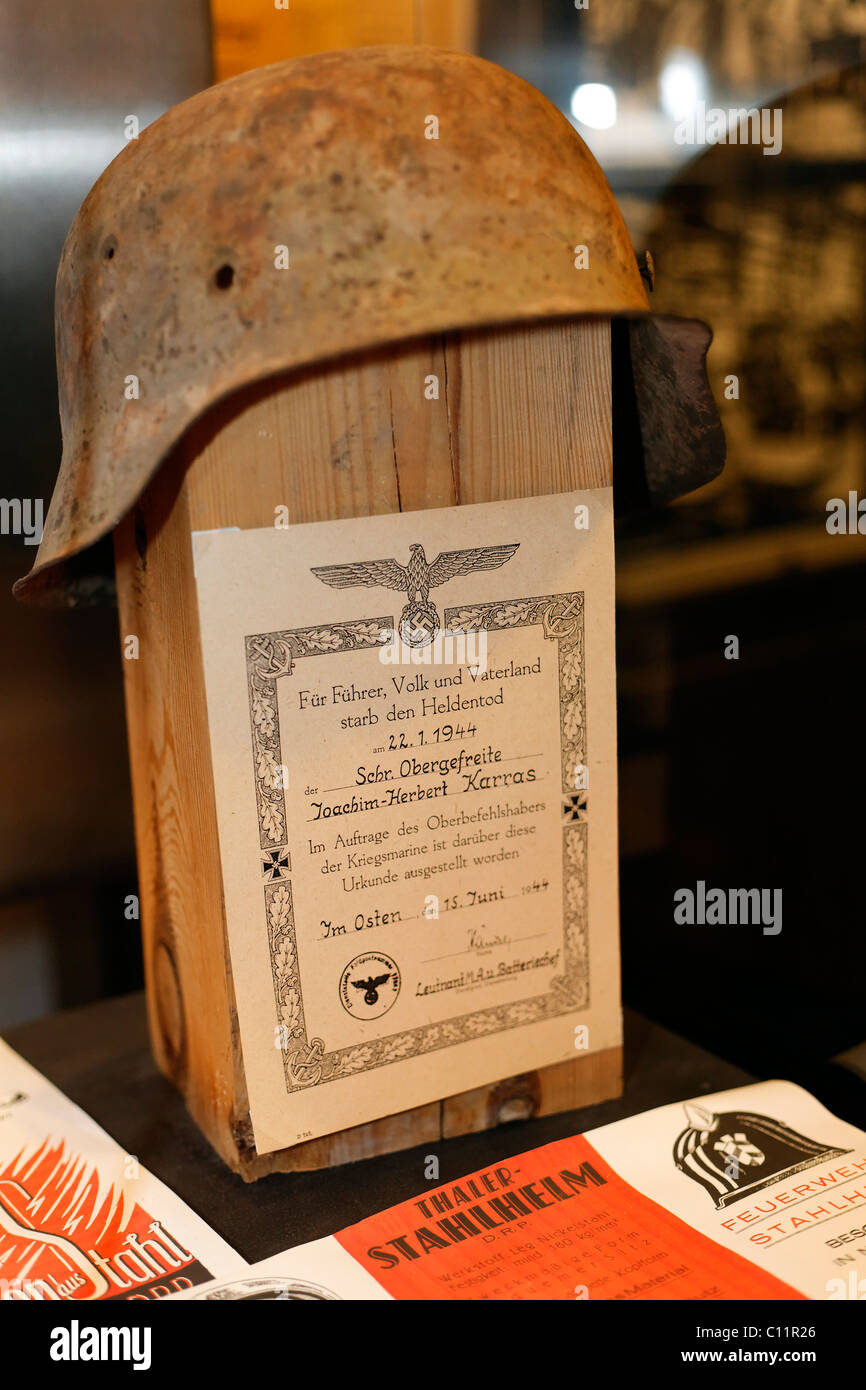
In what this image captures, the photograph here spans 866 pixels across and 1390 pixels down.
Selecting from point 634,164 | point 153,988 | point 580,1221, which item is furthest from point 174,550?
point 634,164

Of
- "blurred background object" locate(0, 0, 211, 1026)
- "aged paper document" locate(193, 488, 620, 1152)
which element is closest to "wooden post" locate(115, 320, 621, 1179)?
"aged paper document" locate(193, 488, 620, 1152)

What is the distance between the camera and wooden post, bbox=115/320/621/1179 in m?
0.80

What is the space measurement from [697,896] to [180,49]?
1.14m

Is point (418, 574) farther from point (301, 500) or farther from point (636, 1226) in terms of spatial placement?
point (636, 1226)

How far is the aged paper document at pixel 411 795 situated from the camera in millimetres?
823

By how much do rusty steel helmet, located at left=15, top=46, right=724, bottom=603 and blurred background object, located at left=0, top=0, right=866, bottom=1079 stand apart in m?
0.41

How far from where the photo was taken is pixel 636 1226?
2.66 feet

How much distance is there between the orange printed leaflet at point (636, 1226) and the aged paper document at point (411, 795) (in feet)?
0.33

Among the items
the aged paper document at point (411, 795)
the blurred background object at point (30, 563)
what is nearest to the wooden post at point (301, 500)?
the aged paper document at point (411, 795)

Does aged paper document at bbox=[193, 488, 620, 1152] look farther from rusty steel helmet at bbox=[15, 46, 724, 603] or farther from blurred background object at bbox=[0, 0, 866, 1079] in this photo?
blurred background object at bbox=[0, 0, 866, 1079]

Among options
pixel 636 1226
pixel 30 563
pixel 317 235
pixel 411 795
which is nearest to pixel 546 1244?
pixel 636 1226

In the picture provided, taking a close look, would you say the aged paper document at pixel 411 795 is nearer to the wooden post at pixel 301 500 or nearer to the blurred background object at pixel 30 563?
the wooden post at pixel 301 500

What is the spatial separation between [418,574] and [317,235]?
0.80ft

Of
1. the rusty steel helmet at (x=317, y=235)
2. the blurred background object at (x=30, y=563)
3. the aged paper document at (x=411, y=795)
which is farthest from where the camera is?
the blurred background object at (x=30, y=563)
